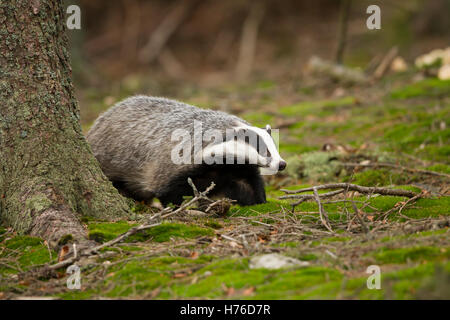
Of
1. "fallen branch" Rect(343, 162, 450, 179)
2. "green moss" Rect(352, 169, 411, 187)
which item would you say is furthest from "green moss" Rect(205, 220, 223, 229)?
"fallen branch" Rect(343, 162, 450, 179)

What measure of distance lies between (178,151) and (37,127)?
1784 mm

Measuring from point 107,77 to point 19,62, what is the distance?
1337cm

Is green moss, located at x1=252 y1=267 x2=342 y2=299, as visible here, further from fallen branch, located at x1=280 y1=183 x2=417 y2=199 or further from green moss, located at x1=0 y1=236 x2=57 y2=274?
green moss, located at x1=0 y1=236 x2=57 y2=274

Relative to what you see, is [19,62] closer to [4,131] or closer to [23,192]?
[4,131]

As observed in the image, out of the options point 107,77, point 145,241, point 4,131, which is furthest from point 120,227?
point 107,77

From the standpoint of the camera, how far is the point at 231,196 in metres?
6.86

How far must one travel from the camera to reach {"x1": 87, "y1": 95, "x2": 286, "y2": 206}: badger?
6.36m

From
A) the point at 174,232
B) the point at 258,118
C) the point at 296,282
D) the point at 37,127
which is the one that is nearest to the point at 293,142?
the point at 258,118

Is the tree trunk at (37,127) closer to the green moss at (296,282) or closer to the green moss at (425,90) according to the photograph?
the green moss at (296,282)

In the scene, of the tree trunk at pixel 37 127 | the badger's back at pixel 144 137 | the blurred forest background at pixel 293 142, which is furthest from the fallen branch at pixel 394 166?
the tree trunk at pixel 37 127

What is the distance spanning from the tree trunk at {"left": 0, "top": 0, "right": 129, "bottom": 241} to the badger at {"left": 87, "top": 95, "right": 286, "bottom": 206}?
4.04ft

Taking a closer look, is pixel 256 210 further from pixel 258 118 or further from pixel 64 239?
pixel 258 118

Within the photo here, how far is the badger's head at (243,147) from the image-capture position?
20.7ft

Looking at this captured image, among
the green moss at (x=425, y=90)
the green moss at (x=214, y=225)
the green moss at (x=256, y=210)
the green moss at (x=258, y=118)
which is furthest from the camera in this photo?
the green moss at (x=425, y=90)
